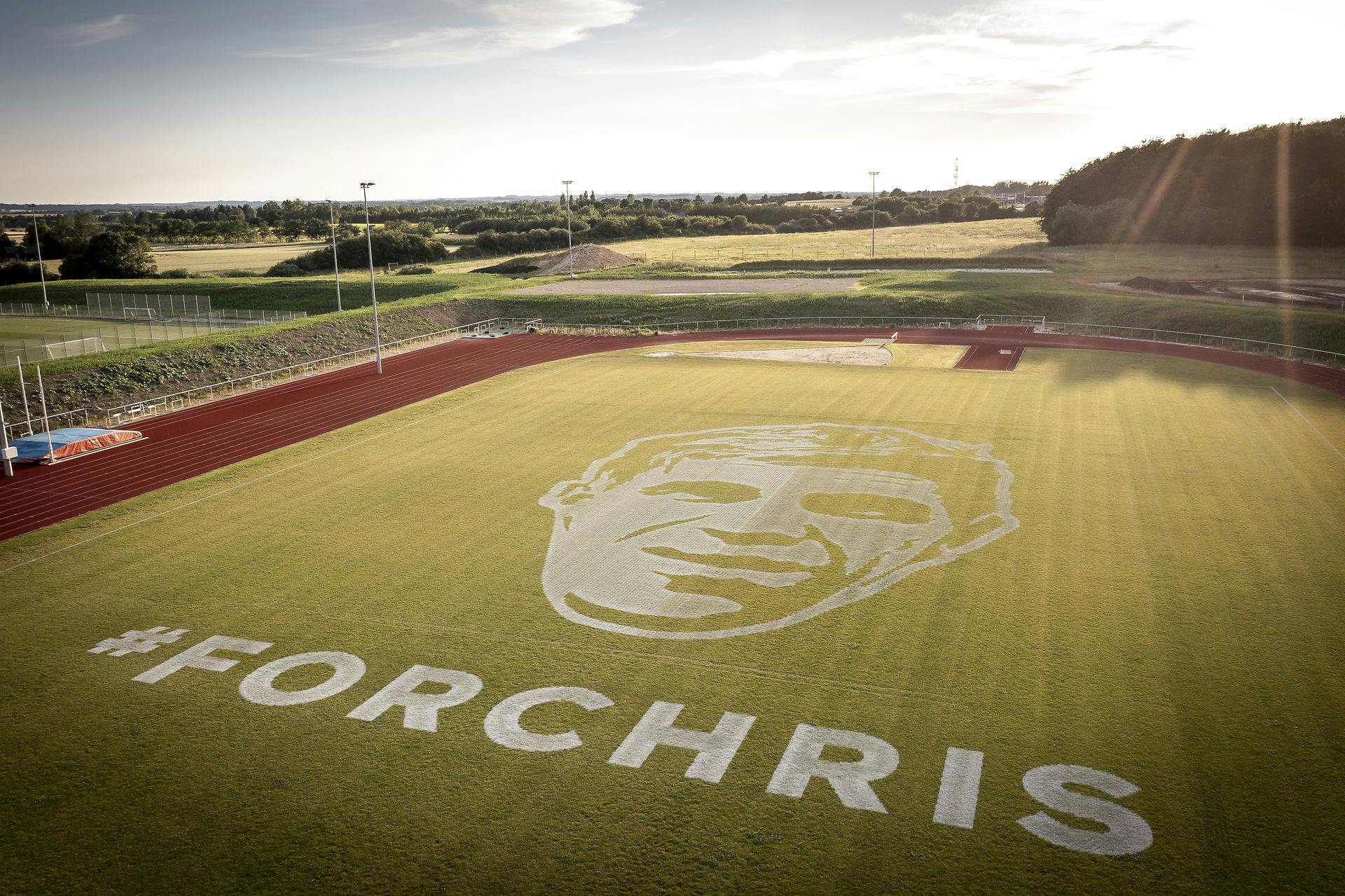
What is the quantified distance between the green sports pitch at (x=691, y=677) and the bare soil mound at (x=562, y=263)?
73.9 m

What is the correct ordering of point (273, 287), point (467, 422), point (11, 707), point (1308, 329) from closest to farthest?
point (11, 707) → point (467, 422) → point (1308, 329) → point (273, 287)

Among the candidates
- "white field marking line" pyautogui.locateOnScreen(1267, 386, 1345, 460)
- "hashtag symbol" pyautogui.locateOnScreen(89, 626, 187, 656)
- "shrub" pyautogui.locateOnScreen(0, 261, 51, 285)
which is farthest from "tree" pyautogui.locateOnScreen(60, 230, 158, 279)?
"white field marking line" pyautogui.locateOnScreen(1267, 386, 1345, 460)

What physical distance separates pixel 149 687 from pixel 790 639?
12178 millimetres

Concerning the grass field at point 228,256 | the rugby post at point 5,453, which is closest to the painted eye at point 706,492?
the rugby post at point 5,453

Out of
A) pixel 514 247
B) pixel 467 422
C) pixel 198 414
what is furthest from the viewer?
pixel 514 247

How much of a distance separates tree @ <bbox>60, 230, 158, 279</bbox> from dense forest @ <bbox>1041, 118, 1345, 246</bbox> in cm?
11127

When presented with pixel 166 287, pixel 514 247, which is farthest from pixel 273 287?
pixel 514 247

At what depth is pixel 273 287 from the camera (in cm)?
8794

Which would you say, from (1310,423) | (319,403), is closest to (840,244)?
(1310,423)

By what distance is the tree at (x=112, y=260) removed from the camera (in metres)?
95.5

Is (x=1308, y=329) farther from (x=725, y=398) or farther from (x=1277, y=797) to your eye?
(x=1277, y=797)

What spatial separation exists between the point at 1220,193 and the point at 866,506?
10085 centimetres

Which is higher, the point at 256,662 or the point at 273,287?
the point at 273,287

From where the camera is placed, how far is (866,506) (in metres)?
25.2
